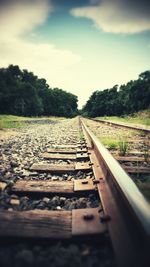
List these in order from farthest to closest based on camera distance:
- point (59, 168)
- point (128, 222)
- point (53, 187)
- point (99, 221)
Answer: point (59, 168) < point (53, 187) < point (99, 221) < point (128, 222)

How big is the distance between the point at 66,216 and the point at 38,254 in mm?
341

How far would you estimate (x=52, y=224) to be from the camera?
48.4 inches

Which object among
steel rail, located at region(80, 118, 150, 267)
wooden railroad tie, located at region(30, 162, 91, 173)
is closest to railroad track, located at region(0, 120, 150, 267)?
steel rail, located at region(80, 118, 150, 267)

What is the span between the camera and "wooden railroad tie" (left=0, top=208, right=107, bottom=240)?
1.12 metres

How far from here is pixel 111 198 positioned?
1.51 m

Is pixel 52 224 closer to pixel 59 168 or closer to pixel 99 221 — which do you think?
pixel 99 221

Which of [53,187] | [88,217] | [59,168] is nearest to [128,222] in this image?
[88,217]

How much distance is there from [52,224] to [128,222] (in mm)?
437

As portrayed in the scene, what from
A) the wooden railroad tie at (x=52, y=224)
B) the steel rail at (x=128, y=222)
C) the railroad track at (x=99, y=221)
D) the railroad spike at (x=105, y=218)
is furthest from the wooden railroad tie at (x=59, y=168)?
the railroad spike at (x=105, y=218)

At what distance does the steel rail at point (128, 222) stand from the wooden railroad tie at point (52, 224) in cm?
9

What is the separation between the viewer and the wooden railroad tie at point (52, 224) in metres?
1.12

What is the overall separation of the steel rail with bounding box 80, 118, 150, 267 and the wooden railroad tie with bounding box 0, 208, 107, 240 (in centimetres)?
9

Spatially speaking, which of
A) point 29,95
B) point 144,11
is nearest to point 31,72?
point 29,95

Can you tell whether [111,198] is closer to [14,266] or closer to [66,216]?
[66,216]
